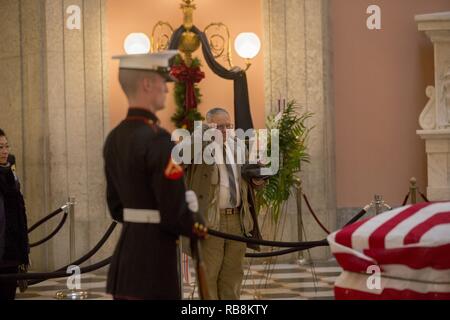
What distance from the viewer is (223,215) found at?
836 cm

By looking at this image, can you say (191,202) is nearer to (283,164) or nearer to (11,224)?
(11,224)

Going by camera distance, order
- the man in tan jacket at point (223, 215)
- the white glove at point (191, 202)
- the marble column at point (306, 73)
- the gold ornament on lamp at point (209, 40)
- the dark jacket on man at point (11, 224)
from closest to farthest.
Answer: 1. the white glove at point (191, 202)
2. the man in tan jacket at point (223, 215)
3. the dark jacket on man at point (11, 224)
4. the gold ornament on lamp at point (209, 40)
5. the marble column at point (306, 73)

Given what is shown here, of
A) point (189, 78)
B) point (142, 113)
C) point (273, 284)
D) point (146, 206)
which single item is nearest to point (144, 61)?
point (142, 113)

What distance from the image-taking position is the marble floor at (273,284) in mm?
10625

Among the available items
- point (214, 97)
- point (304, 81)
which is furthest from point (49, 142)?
point (304, 81)

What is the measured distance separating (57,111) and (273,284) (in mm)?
3833

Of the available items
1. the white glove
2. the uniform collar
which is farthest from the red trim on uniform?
the uniform collar

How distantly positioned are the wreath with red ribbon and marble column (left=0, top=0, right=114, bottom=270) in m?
0.96

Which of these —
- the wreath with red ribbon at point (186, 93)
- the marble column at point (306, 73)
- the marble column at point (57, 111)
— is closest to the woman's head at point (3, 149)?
the marble column at point (57, 111)

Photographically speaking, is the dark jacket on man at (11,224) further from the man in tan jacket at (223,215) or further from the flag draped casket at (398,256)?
the flag draped casket at (398,256)

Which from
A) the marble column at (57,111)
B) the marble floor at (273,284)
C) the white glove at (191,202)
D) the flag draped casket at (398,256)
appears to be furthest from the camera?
the marble column at (57,111)

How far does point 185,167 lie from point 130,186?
2.95 m

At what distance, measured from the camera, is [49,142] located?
43.8ft

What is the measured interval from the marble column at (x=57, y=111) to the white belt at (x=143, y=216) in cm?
797
